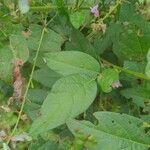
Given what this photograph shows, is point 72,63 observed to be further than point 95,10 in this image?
No

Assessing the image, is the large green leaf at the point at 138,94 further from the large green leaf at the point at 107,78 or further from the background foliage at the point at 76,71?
the large green leaf at the point at 107,78

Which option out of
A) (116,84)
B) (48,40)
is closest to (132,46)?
(116,84)

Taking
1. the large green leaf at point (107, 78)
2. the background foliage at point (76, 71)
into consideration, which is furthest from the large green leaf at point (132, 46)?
the large green leaf at point (107, 78)

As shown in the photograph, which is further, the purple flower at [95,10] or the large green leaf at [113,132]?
the purple flower at [95,10]

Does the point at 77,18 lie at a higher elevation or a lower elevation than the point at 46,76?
higher

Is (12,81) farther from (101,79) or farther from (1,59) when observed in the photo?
(101,79)

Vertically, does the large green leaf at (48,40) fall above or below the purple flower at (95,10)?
below

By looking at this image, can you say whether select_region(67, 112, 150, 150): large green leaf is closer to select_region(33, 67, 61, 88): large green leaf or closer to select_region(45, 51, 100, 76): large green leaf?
select_region(45, 51, 100, 76): large green leaf

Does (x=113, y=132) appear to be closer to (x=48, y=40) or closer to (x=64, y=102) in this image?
(x=64, y=102)
